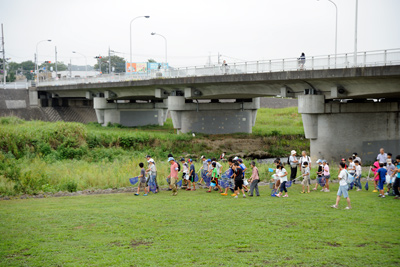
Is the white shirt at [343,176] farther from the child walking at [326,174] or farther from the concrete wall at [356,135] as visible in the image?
the concrete wall at [356,135]

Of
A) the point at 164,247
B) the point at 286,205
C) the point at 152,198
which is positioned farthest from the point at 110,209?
the point at 286,205

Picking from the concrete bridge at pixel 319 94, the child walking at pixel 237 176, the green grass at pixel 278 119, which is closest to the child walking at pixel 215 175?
the child walking at pixel 237 176

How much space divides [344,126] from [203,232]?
2187 cm

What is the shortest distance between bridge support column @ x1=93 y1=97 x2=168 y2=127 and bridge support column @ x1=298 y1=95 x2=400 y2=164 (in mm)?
32493

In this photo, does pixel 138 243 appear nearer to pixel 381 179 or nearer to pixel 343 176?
pixel 343 176

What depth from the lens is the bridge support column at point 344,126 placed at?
31.2m

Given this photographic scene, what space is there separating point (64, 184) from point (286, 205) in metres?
11.4

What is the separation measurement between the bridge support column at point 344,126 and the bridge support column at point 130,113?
32.5 m

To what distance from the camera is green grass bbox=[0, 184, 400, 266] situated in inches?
414

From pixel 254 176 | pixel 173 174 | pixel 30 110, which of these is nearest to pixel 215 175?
pixel 173 174

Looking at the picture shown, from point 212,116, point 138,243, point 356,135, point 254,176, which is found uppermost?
point 212,116

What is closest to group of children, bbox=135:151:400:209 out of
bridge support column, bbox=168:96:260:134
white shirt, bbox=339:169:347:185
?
white shirt, bbox=339:169:347:185

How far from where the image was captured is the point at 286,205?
16.0 meters

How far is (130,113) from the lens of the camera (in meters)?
62.5
